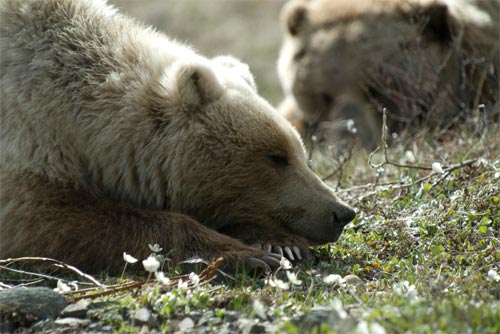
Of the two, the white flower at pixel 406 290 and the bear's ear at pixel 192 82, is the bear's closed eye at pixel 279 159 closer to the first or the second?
the bear's ear at pixel 192 82

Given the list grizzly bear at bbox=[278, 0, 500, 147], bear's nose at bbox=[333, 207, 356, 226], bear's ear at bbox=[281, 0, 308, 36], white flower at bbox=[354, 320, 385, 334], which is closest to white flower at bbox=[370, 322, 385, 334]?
white flower at bbox=[354, 320, 385, 334]

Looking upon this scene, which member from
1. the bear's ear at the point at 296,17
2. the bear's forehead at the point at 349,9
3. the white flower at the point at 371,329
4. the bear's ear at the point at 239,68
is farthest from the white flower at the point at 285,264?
the bear's ear at the point at 296,17

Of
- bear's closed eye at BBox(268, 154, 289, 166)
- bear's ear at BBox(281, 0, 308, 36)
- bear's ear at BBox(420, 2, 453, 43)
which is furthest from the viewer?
bear's ear at BBox(281, 0, 308, 36)

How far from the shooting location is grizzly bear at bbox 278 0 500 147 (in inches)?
352

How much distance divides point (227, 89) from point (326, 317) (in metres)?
2.16

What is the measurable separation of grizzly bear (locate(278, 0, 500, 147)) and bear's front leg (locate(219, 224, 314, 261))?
348cm

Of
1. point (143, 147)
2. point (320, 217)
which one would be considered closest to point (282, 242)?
point (320, 217)

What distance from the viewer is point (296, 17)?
34.4ft

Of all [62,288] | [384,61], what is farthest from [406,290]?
[384,61]

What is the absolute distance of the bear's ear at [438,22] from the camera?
944cm

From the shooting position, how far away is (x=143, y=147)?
5227 mm

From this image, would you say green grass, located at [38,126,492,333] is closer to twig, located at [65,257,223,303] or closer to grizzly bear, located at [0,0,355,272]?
→ twig, located at [65,257,223,303]

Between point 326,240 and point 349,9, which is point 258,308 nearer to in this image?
point 326,240

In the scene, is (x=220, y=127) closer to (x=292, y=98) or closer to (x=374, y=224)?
(x=374, y=224)
